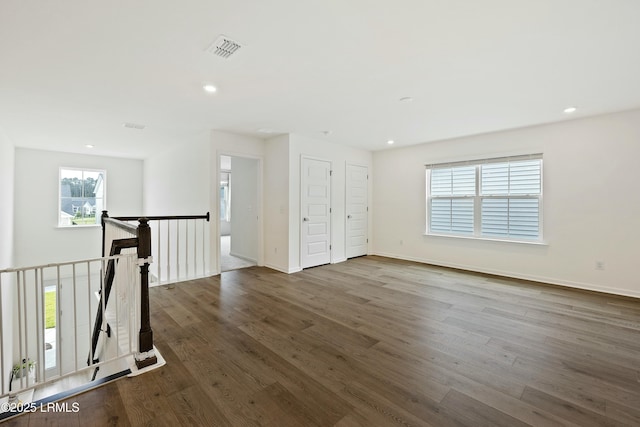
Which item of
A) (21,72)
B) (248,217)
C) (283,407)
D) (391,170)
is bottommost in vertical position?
(283,407)

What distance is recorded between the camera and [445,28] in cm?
220

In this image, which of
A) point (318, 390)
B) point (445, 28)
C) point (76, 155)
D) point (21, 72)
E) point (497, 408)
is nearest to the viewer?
point (497, 408)

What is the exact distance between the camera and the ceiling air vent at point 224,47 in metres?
2.33

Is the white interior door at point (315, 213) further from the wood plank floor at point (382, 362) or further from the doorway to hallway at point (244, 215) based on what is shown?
the wood plank floor at point (382, 362)

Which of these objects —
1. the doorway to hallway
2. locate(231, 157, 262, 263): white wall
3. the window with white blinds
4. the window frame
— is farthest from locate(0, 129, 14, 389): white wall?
the window with white blinds

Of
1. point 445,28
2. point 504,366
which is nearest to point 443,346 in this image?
point 504,366

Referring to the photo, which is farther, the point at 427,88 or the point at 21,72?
the point at 427,88

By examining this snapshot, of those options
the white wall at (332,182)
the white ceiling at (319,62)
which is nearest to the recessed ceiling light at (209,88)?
the white ceiling at (319,62)

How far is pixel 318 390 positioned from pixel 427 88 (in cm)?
310

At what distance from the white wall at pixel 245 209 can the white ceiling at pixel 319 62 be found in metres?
1.79

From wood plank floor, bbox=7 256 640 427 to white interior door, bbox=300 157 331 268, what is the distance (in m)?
1.52

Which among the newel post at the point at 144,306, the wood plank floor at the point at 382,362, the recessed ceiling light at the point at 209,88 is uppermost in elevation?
the recessed ceiling light at the point at 209,88

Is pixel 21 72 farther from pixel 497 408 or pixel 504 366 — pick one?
pixel 504 366

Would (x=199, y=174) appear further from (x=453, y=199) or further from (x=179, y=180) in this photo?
(x=453, y=199)
